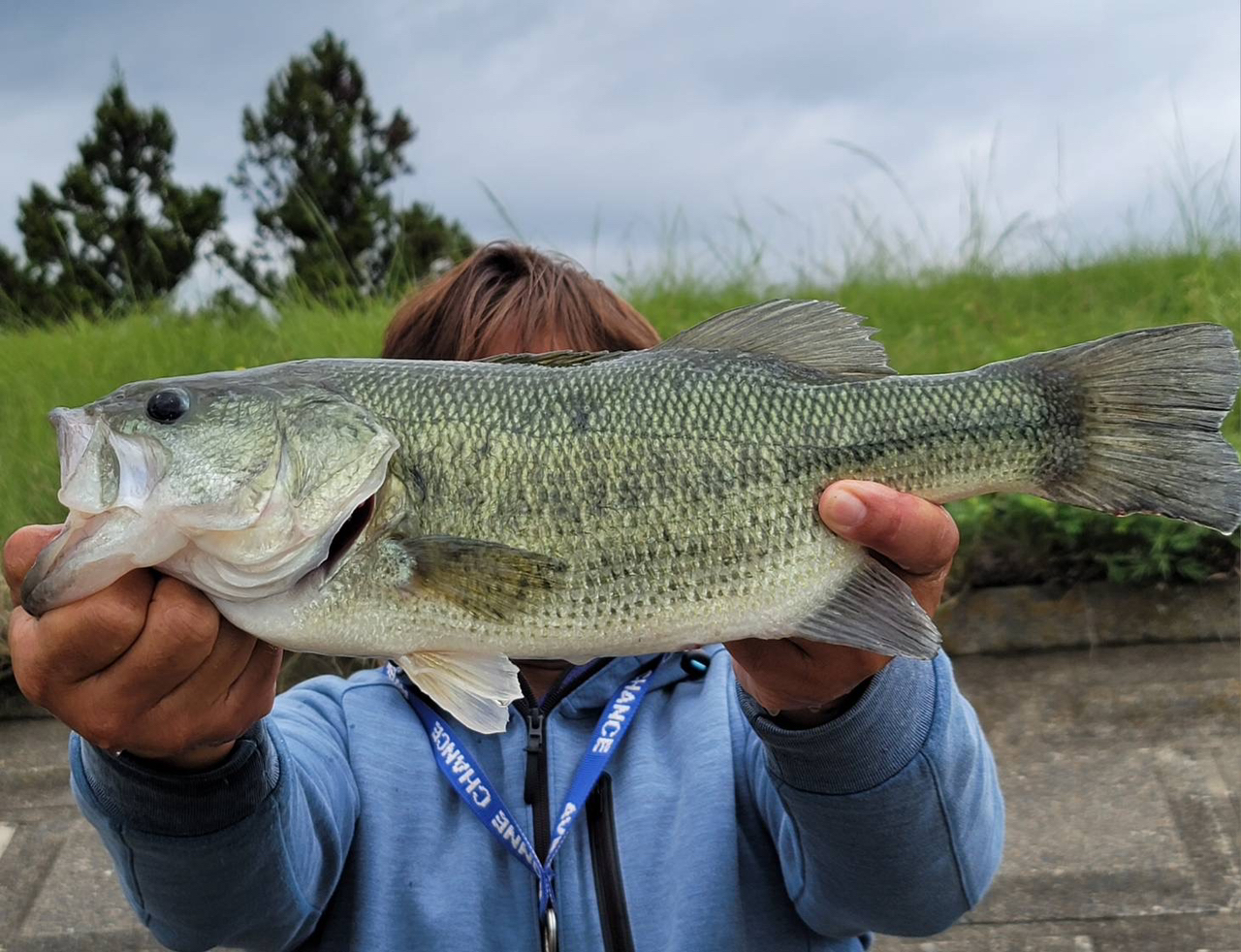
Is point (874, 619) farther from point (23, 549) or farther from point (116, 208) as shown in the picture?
point (116, 208)

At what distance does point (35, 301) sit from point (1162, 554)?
15155 millimetres

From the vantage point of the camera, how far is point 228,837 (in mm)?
1605

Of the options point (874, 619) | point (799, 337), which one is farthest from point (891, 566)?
point (799, 337)

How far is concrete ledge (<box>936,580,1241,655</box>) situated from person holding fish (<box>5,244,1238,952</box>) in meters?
1.59

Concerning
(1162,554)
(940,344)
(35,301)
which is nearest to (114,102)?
(35,301)

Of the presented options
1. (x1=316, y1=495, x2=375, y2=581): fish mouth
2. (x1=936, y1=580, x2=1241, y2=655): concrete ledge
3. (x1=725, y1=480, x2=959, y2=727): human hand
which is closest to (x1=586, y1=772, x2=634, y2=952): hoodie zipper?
(x1=725, y1=480, x2=959, y2=727): human hand

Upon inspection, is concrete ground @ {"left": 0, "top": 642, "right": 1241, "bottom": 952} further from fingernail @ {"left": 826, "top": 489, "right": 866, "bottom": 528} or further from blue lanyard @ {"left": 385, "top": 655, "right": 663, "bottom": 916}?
fingernail @ {"left": 826, "top": 489, "right": 866, "bottom": 528}

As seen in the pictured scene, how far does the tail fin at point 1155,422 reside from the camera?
4.55ft

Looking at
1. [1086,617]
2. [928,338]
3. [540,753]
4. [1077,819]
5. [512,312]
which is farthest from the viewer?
A: [928,338]

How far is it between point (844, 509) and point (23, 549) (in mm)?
1055

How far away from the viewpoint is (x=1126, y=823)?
113 inches

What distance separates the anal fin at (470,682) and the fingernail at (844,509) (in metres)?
0.47

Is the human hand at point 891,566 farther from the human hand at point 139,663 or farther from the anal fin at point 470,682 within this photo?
the human hand at point 139,663

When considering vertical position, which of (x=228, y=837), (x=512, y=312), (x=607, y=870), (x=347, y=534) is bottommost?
(x=607, y=870)
